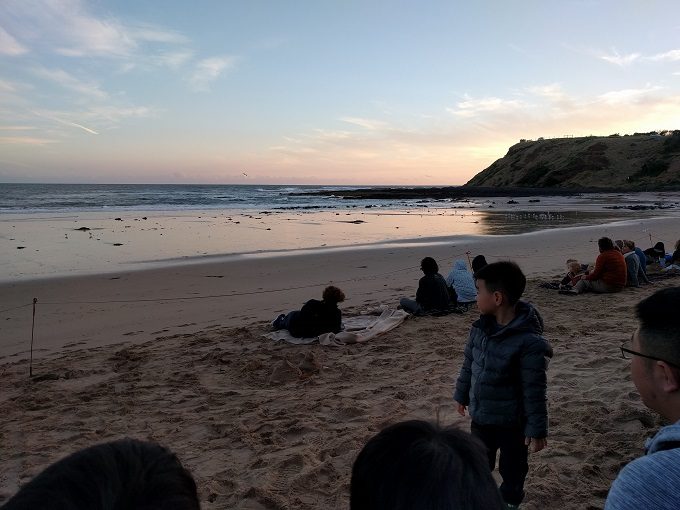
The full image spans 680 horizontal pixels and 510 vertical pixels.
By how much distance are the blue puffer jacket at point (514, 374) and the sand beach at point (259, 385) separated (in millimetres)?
769

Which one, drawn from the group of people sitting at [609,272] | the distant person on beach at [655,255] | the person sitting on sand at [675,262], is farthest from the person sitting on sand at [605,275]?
the distant person on beach at [655,255]

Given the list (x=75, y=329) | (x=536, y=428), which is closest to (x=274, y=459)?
(x=536, y=428)

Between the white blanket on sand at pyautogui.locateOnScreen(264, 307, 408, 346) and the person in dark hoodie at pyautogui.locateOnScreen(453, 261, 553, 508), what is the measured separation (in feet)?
12.8

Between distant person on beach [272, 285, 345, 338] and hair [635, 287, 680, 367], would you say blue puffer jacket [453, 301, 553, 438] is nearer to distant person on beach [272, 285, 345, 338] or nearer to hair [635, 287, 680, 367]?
hair [635, 287, 680, 367]

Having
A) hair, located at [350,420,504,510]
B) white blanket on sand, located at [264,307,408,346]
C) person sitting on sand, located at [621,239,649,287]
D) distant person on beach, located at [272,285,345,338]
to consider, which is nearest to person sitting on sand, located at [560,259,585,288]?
person sitting on sand, located at [621,239,649,287]

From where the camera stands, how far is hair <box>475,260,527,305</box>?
3.05 meters

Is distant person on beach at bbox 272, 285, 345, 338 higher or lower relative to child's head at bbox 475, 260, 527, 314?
lower

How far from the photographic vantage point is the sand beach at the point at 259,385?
3.74m

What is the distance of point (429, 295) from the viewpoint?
331 inches

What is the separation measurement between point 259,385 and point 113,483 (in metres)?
4.84

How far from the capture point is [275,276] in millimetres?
11969

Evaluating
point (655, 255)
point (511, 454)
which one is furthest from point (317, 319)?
point (655, 255)

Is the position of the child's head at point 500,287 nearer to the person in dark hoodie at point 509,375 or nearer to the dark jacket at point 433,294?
the person in dark hoodie at point 509,375

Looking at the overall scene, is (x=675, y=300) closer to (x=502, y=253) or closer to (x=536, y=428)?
(x=536, y=428)
